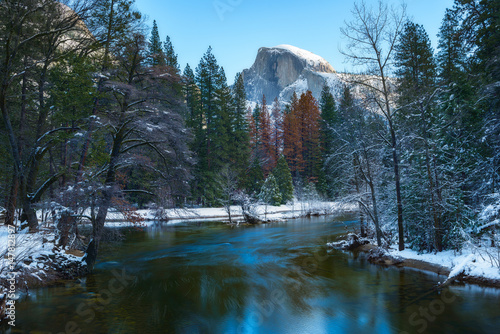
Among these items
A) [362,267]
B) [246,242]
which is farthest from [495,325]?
[246,242]

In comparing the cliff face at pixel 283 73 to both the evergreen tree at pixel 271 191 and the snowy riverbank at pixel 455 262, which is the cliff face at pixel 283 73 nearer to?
the evergreen tree at pixel 271 191

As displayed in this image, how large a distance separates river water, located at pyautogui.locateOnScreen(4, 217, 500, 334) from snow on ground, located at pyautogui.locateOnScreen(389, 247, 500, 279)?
0.64 metres

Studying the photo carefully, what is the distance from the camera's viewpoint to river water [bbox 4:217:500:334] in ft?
23.3

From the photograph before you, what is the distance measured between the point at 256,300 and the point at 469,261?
774 cm

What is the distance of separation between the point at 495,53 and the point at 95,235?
19.4 meters

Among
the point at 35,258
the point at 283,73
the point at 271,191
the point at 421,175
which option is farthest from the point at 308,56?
the point at 35,258

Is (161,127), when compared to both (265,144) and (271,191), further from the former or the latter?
(265,144)

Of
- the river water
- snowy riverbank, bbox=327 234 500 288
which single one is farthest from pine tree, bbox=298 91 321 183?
snowy riverbank, bbox=327 234 500 288

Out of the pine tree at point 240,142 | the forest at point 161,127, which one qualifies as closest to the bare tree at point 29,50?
the forest at point 161,127

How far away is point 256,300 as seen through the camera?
29.4 feet

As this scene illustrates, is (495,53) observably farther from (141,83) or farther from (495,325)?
(141,83)

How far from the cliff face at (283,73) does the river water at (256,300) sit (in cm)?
12574

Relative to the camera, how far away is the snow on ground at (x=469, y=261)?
9422 mm

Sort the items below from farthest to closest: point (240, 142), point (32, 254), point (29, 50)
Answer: point (240, 142)
point (29, 50)
point (32, 254)
